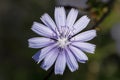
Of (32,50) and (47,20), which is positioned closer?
(47,20)

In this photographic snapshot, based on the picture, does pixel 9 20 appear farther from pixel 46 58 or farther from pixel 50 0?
pixel 46 58

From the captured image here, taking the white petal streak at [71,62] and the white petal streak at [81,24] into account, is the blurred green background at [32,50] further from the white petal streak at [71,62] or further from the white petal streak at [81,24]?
the white petal streak at [71,62]

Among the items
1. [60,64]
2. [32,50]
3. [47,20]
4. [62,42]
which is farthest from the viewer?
[32,50]

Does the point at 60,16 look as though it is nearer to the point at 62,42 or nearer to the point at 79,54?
the point at 62,42

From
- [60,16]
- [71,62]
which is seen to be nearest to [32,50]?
[60,16]

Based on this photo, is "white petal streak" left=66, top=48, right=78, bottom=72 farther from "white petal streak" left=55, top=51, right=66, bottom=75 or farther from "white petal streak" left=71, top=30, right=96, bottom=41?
"white petal streak" left=71, top=30, right=96, bottom=41

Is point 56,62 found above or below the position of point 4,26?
below

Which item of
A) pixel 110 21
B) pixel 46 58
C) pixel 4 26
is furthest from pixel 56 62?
pixel 4 26
